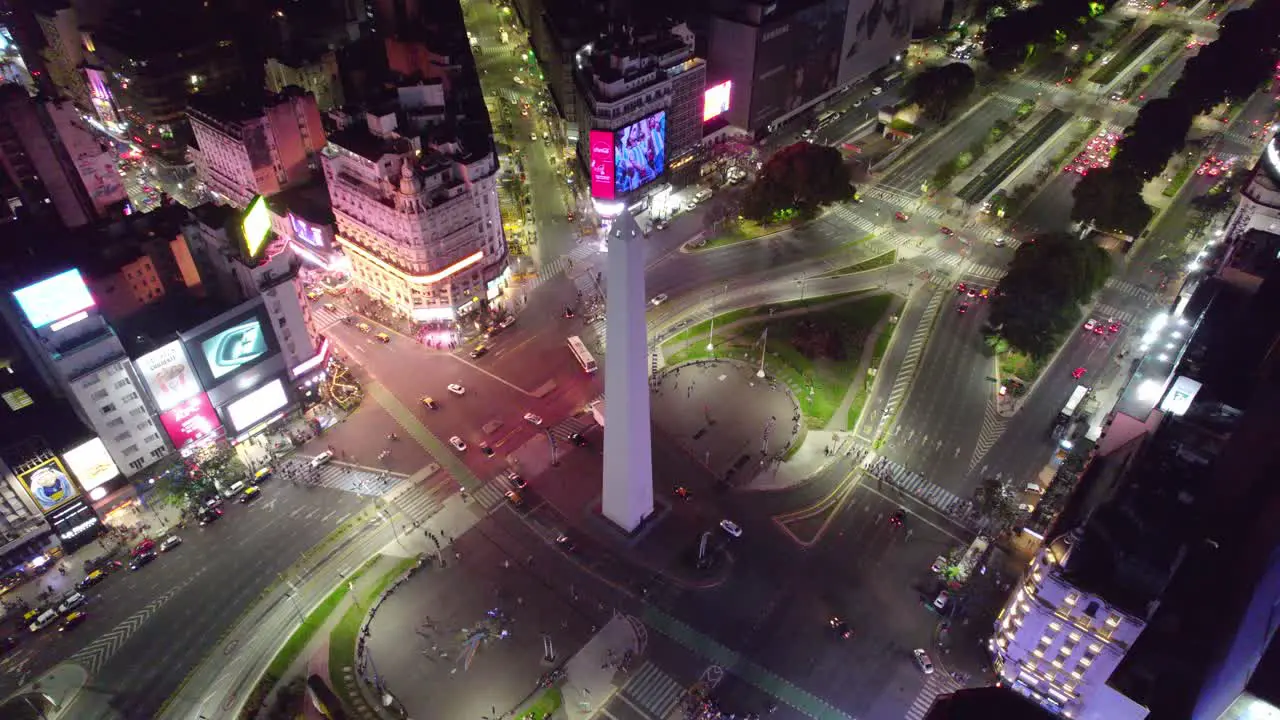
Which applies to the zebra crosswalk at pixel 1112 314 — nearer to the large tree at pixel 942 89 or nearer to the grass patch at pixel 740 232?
the grass patch at pixel 740 232

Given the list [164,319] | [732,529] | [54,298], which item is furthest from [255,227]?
[732,529]

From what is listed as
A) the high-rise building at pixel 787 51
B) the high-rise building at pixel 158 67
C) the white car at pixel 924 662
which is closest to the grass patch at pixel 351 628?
the white car at pixel 924 662

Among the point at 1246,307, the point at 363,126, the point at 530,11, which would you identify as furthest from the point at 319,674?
the point at 530,11

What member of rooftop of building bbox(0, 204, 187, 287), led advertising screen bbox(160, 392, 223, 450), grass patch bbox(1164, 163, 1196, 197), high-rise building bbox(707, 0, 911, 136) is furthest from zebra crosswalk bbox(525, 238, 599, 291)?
grass patch bbox(1164, 163, 1196, 197)

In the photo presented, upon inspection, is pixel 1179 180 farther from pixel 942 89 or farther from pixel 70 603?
pixel 70 603

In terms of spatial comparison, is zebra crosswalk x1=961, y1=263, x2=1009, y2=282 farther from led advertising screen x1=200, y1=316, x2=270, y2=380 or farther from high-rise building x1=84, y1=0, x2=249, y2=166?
high-rise building x1=84, y1=0, x2=249, y2=166

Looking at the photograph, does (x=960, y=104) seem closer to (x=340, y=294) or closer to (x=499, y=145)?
(x=499, y=145)
